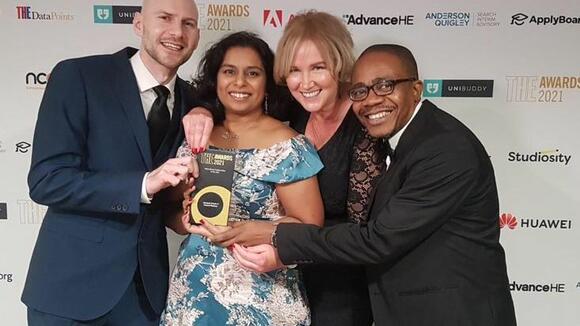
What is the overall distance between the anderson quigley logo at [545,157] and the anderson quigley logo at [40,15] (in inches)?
81.0

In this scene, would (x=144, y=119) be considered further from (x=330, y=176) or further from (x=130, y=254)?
(x=330, y=176)

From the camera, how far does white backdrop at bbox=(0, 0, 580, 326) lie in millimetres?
2260

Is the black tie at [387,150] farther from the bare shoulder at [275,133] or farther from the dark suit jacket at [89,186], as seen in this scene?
the dark suit jacket at [89,186]

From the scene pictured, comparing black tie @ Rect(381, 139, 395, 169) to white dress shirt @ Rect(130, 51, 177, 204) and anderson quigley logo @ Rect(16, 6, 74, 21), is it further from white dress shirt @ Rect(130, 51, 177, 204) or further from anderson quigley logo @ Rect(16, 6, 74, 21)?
anderson quigley logo @ Rect(16, 6, 74, 21)

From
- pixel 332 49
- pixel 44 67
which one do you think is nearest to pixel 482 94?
pixel 332 49

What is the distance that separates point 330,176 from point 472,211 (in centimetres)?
43

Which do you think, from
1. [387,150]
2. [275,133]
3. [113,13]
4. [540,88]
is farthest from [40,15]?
[540,88]

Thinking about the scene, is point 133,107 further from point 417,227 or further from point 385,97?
point 417,227

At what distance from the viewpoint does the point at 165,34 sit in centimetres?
150

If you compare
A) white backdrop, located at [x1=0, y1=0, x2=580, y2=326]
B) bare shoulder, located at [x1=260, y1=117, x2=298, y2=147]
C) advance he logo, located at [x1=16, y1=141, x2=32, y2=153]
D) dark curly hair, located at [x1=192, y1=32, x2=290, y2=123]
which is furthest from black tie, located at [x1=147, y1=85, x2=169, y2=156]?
advance he logo, located at [x1=16, y1=141, x2=32, y2=153]

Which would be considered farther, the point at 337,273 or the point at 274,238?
the point at 337,273

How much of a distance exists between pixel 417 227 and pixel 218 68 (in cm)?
75

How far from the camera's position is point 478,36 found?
2268 mm

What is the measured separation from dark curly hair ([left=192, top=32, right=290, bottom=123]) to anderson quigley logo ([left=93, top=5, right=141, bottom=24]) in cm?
80
